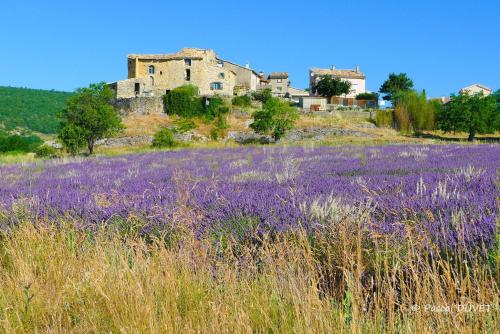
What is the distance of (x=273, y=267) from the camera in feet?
10.4

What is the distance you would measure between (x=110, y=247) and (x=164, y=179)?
15.6ft

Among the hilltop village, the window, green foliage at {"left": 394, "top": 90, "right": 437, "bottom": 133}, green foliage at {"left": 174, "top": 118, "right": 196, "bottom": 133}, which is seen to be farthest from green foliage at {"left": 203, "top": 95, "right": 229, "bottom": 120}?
green foliage at {"left": 394, "top": 90, "right": 437, "bottom": 133}

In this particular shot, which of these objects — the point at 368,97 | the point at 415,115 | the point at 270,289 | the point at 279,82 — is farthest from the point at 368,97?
the point at 270,289

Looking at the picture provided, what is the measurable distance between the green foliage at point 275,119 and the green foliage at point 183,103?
17904 millimetres

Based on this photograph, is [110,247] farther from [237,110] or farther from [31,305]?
[237,110]

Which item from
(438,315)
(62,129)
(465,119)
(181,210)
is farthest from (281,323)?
(465,119)

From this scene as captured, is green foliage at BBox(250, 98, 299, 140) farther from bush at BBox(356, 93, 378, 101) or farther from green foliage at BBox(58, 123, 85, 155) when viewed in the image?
bush at BBox(356, 93, 378, 101)

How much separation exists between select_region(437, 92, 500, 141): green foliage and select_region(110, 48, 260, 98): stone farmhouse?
3338 centimetres

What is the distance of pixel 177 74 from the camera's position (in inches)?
3022

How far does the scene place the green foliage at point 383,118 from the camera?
2547 inches

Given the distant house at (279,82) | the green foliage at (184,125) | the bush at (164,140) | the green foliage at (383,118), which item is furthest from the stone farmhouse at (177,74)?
the bush at (164,140)

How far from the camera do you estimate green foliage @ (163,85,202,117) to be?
2699 inches

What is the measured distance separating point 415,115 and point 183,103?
32726 mm

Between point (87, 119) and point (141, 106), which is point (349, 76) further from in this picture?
point (87, 119)
